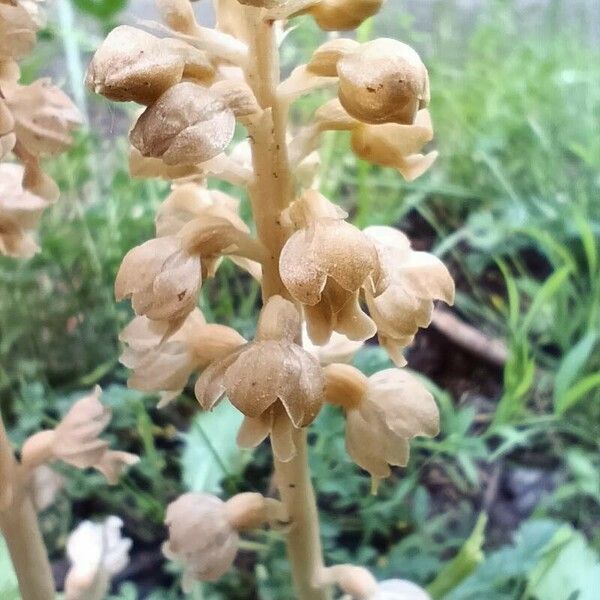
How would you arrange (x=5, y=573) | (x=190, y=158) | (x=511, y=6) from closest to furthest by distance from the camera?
1. (x=190, y=158)
2. (x=5, y=573)
3. (x=511, y=6)

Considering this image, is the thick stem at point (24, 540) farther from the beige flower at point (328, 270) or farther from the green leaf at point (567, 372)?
the green leaf at point (567, 372)

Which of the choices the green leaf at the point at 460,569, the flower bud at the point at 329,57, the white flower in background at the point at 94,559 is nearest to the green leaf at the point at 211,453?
the white flower in background at the point at 94,559

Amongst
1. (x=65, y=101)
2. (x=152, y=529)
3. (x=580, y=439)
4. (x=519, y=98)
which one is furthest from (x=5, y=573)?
(x=519, y=98)

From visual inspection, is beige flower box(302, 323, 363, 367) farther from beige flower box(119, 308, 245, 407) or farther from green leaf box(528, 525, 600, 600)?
green leaf box(528, 525, 600, 600)

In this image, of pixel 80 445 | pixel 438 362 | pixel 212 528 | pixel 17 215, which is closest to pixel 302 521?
pixel 212 528

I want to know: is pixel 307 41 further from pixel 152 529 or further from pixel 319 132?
pixel 319 132

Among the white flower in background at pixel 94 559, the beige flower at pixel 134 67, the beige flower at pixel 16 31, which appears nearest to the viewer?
the beige flower at pixel 134 67

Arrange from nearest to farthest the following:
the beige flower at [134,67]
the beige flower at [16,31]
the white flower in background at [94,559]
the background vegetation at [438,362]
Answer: the beige flower at [134,67]
the beige flower at [16,31]
the white flower in background at [94,559]
the background vegetation at [438,362]

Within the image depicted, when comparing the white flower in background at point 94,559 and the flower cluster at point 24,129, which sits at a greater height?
the flower cluster at point 24,129
